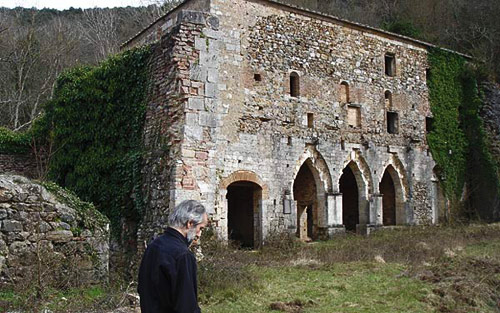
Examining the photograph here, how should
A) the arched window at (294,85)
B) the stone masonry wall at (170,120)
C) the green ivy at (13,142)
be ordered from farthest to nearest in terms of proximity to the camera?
the green ivy at (13,142)
the arched window at (294,85)
the stone masonry wall at (170,120)

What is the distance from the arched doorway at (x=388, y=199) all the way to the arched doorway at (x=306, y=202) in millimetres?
3709

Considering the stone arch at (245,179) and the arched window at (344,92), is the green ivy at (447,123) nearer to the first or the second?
the arched window at (344,92)

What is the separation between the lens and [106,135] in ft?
51.8

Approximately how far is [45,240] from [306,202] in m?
11.2

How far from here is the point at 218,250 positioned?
1334 centimetres

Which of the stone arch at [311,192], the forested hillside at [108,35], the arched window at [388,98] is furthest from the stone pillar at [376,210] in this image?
the forested hillside at [108,35]

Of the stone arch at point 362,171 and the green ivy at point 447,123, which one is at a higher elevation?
the green ivy at point 447,123

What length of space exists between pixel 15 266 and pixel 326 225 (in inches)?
440

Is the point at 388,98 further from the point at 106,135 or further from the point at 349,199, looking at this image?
the point at 106,135

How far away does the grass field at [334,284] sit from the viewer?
8398 millimetres

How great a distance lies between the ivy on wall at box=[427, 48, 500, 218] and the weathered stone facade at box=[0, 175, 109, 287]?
15.8 meters

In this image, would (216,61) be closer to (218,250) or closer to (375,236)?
(218,250)

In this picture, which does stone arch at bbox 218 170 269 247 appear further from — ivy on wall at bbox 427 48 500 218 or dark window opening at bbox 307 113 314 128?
ivy on wall at bbox 427 48 500 218

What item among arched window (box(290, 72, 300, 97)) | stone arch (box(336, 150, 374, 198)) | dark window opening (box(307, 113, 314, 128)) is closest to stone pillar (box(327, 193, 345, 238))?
stone arch (box(336, 150, 374, 198))
